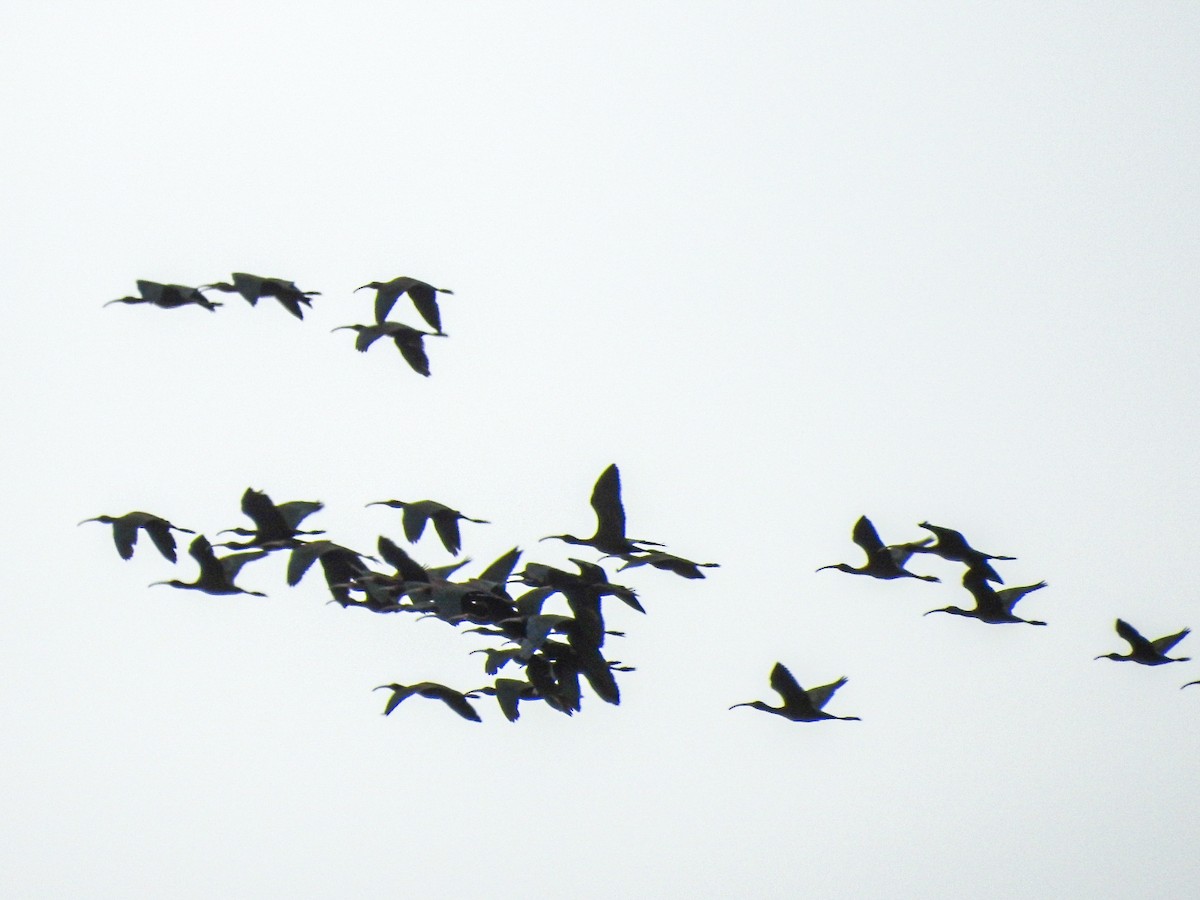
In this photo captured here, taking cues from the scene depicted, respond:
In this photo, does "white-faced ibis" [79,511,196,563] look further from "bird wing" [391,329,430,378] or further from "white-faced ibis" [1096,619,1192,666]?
"white-faced ibis" [1096,619,1192,666]

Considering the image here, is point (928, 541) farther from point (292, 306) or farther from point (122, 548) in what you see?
point (122, 548)

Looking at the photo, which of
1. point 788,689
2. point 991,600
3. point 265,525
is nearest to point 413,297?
point 265,525

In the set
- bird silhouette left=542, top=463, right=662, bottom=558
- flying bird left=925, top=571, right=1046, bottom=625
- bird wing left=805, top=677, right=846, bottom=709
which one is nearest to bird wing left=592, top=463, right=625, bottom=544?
bird silhouette left=542, top=463, right=662, bottom=558

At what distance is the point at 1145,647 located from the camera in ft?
68.6

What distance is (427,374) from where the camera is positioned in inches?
805

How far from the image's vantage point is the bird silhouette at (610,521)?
18.2 m

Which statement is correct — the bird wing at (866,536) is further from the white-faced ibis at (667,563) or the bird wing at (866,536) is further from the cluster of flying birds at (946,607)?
the white-faced ibis at (667,563)

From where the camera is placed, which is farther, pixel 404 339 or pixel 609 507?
pixel 404 339

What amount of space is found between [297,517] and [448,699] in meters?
2.98

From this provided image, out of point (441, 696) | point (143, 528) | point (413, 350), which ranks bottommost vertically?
point (441, 696)

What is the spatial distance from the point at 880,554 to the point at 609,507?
3.90 metres

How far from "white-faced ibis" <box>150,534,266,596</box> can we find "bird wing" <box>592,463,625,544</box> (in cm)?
400

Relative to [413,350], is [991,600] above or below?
below

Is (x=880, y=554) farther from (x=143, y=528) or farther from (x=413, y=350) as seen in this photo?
(x=143, y=528)
